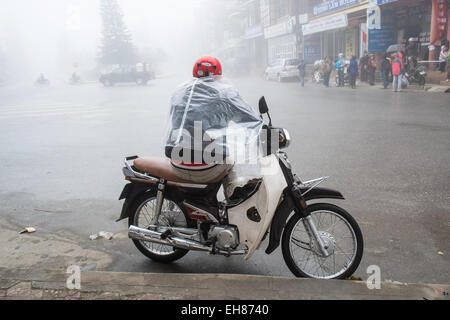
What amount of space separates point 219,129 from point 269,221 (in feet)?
2.64

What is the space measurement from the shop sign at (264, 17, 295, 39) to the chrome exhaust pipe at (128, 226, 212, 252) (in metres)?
32.7

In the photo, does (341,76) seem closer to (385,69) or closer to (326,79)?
(326,79)

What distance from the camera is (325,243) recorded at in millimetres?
3172

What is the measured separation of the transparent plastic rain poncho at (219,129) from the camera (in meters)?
3.09

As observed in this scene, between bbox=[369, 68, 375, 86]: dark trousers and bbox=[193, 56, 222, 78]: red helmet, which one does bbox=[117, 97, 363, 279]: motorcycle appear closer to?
bbox=[193, 56, 222, 78]: red helmet

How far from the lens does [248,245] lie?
3178 millimetres

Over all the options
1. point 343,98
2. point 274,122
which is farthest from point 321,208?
point 343,98

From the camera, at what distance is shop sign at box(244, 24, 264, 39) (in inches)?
1775

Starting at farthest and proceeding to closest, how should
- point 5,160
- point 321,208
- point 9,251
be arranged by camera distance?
point 5,160 → point 9,251 → point 321,208

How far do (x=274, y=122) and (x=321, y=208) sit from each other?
827 cm

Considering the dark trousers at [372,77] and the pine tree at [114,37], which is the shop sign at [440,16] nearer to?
the dark trousers at [372,77]

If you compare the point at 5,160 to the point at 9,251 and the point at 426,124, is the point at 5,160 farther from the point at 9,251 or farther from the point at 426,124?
the point at 426,124

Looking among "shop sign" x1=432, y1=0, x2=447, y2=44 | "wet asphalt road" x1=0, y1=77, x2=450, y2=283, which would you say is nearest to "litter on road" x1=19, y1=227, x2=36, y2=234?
"wet asphalt road" x1=0, y1=77, x2=450, y2=283

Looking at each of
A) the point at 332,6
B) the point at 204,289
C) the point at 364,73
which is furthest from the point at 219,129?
the point at 332,6
